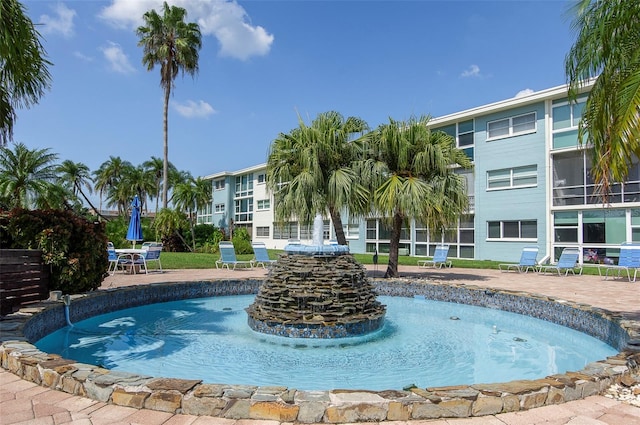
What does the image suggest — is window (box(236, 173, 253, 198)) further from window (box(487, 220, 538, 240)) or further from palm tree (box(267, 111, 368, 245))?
palm tree (box(267, 111, 368, 245))

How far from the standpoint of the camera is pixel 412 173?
44.2 feet

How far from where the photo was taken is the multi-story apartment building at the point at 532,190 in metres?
19.5

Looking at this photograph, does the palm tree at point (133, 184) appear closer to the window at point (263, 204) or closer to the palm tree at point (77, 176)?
the palm tree at point (77, 176)

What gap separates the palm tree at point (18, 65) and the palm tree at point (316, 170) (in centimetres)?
721

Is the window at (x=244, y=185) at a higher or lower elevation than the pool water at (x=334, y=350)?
higher

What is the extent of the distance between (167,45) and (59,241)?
2620 centimetres

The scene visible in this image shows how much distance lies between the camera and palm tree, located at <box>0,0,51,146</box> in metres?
4.81

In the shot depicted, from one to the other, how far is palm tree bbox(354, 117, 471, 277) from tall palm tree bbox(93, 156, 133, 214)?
55.4 m

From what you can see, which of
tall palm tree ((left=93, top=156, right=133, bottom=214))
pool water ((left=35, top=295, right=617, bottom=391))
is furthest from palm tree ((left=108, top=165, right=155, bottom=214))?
pool water ((left=35, top=295, right=617, bottom=391))

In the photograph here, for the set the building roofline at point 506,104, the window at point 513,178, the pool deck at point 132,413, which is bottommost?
the pool deck at point 132,413

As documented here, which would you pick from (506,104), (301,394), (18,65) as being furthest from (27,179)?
(301,394)

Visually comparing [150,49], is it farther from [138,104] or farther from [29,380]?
[29,380]

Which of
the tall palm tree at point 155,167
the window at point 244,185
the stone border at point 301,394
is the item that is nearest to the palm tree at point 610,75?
the stone border at point 301,394

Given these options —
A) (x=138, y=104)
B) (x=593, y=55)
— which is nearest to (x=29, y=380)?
(x=593, y=55)
